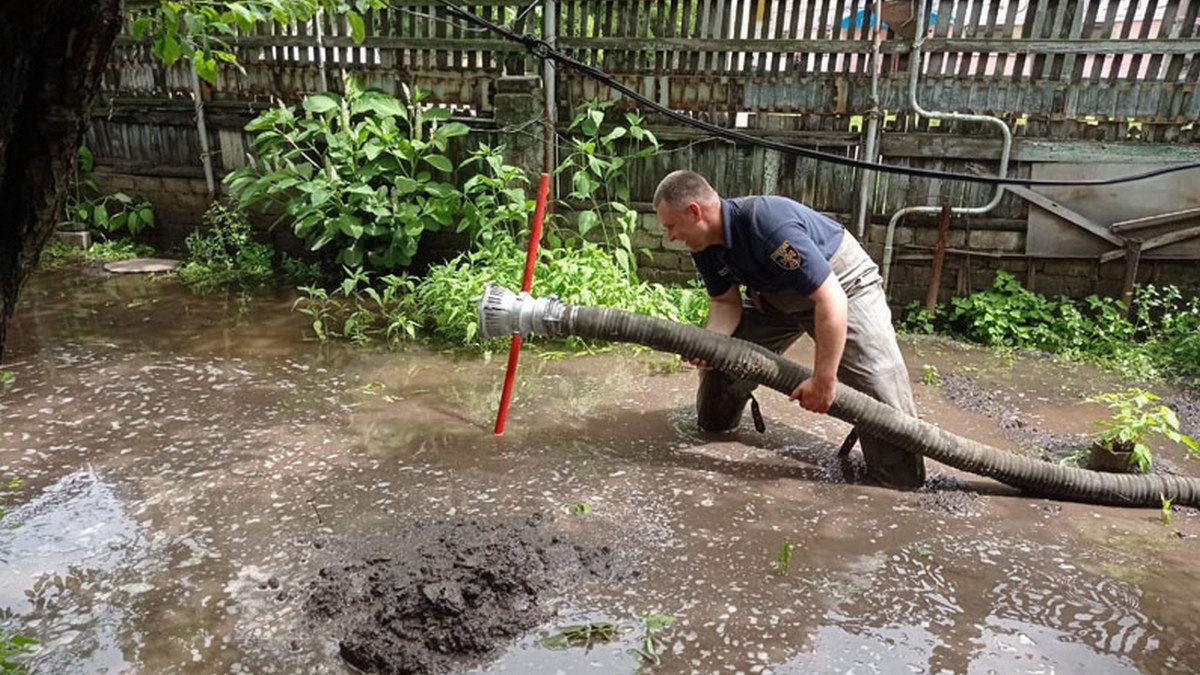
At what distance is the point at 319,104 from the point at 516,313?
424 cm

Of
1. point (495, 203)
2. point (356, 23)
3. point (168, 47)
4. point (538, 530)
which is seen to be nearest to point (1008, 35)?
point (495, 203)

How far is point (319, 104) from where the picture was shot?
6.86m

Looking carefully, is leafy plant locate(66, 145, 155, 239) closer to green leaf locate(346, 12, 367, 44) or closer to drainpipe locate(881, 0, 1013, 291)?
green leaf locate(346, 12, 367, 44)

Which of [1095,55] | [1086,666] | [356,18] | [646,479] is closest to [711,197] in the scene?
[646,479]

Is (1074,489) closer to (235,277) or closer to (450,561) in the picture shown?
(450,561)

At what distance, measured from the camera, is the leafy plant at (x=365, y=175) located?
6617 mm

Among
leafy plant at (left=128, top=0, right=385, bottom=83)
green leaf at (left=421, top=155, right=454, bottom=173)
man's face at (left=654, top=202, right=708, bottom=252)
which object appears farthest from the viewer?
green leaf at (left=421, top=155, right=454, bottom=173)

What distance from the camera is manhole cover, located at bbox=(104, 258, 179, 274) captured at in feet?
24.5

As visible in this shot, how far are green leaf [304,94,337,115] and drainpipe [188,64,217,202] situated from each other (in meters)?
1.61

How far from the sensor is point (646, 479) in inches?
153

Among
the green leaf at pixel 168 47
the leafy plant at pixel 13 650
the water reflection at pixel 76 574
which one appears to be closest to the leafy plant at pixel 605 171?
the green leaf at pixel 168 47

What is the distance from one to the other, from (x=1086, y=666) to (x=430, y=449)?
3.05 meters

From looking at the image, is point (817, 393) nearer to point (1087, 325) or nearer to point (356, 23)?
point (356, 23)

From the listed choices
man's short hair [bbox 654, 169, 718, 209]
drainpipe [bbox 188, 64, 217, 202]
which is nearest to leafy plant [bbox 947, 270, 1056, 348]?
man's short hair [bbox 654, 169, 718, 209]
